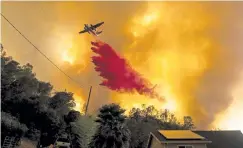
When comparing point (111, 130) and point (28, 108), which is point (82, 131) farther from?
point (111, 130)

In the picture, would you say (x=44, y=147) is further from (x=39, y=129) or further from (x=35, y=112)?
(x=35, y=112)

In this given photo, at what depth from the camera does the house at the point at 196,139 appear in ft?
119

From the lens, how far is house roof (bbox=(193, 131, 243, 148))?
37.5 m

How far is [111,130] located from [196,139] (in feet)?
42.8

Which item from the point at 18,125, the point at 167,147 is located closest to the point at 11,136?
the point at 18,125

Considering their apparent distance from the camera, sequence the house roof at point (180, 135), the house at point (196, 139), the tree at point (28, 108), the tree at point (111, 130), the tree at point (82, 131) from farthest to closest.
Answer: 1. the tree at point (28, 108)
2. the tree at point (82, 131)
3. the house roof at point (180, 135)
4. the house at point (196, 139)
5. the tree at point (111, 130)

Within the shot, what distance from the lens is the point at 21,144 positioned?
45.4 metres

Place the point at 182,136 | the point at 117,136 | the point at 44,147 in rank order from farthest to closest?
the point at 44,147, the point at 182,136, the point at 117,136

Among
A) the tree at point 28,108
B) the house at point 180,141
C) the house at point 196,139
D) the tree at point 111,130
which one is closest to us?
the tree at point 111,130

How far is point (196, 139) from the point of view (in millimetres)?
36906

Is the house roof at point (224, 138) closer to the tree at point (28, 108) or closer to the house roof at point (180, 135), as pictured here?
the house roof at point (180, 135)

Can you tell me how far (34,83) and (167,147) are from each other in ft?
122

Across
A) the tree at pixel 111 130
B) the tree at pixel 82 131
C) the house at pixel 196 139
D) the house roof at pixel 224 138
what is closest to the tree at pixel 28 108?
the tree at pixel 82 131

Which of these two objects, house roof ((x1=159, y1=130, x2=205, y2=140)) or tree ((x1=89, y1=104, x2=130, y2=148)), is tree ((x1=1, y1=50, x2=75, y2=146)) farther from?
house roof ((x1=159, y1=130, x2=205, y2=140))
